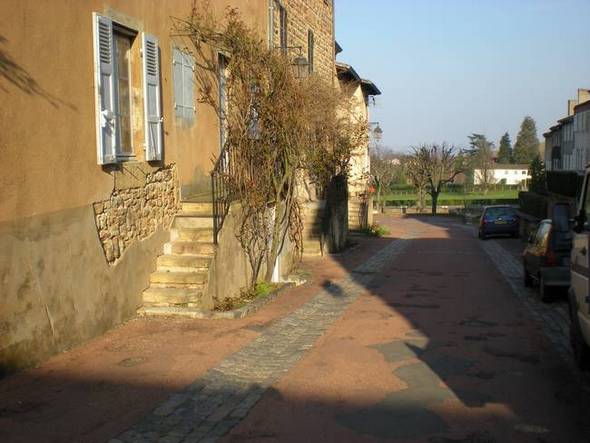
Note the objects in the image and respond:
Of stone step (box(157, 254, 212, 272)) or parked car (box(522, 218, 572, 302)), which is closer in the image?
stone step (box(157, 254, 212, 272))

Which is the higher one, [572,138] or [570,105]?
[570,105]

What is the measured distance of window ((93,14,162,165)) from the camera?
8477 millimetres

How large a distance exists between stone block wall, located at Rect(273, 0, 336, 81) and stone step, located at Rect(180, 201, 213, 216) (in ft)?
25.4

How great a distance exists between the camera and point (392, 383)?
23.2ft

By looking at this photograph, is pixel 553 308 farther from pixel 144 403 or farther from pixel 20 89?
pixel 20 89

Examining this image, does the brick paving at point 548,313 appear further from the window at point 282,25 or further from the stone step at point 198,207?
the window at point 282,25

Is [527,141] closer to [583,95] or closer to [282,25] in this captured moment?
[583,95]

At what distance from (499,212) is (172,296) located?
2605 cm

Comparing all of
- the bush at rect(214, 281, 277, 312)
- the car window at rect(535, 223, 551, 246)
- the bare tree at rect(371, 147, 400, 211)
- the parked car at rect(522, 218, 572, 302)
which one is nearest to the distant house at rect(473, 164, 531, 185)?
the bare tree at rect(371, 147, 400, 211)

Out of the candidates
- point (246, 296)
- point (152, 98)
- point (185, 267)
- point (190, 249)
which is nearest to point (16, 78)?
point (152, 98)

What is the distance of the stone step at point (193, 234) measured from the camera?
35.8 feet

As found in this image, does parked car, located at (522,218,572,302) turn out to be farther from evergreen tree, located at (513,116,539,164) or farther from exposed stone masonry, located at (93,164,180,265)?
evergreen tree, located at (513,116,539,164)

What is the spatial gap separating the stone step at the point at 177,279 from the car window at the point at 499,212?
2520cm

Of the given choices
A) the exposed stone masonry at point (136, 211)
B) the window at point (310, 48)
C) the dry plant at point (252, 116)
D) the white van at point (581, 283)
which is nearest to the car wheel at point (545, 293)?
the white van at point (581, 283)
